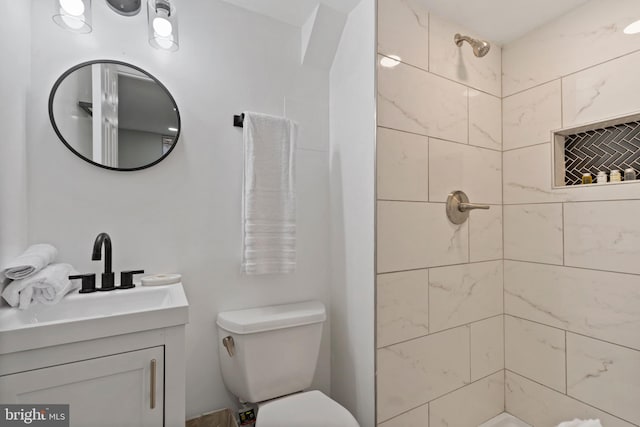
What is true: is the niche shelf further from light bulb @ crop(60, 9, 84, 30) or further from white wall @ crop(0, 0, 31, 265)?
white wall @ crop(0, 0, 31, 265)

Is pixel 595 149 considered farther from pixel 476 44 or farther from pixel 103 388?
pixel 103 388

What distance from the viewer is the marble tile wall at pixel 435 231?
1.36 meters

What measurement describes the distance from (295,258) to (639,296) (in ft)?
4.72

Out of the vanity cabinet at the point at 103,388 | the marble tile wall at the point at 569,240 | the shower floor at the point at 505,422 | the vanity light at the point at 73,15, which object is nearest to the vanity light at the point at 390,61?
the marble tile wall at the point at 569,240

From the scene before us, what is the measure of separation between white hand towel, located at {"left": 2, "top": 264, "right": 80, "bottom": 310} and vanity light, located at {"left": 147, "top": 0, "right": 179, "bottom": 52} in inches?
35.8

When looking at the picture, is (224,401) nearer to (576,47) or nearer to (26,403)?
(26,403)

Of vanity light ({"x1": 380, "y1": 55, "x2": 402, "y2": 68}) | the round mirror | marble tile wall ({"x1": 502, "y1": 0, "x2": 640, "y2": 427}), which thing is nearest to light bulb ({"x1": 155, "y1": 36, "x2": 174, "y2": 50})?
the round mirror

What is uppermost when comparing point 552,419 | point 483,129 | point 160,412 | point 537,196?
point 483,129

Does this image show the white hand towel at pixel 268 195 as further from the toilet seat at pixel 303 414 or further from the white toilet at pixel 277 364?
the toilet seat at pixel 303 414

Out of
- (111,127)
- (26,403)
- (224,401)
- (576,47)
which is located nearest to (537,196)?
(576,47)

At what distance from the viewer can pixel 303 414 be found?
3.94 ft

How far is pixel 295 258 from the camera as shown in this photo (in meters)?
1.45

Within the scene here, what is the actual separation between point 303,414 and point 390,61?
1.52 m

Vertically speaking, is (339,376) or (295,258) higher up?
(295,258)
